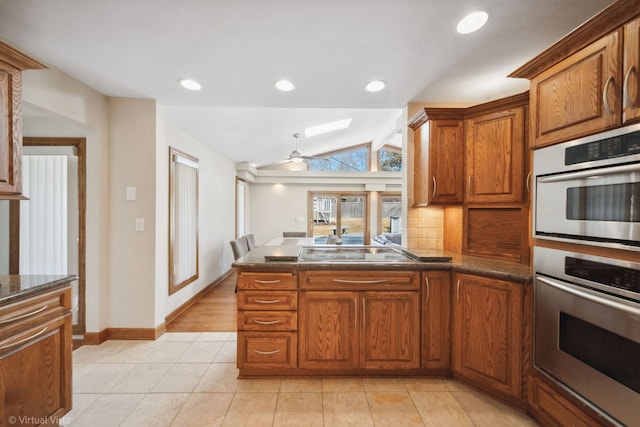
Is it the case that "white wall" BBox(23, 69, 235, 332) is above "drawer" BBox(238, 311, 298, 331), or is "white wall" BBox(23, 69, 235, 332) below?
above

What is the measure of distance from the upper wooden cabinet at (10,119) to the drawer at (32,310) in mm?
600

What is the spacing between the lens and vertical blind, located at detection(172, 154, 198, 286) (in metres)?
3.32

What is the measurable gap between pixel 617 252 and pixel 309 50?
194cm

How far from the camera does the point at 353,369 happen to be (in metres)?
2.03

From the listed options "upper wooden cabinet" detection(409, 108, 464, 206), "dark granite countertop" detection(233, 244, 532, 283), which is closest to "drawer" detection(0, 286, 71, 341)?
"dark granite countertop" detection(233, 244, 532, 283)

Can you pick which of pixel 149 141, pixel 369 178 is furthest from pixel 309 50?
pixel 369 178

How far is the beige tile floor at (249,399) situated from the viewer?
1.67 meters

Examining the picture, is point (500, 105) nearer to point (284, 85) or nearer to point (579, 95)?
point (579, 95)

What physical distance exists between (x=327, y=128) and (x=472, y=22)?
366 cm

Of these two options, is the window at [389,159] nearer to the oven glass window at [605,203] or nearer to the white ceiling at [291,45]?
the white ceiling at [291,45]

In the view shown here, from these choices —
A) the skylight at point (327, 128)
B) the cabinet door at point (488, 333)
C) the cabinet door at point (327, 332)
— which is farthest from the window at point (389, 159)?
the cabinet door at point (327, 332)

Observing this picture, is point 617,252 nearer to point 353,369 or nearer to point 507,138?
point 507,138

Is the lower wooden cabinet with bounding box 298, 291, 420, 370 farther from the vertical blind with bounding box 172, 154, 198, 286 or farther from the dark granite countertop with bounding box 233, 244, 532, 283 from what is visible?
the vertical blind with bounding box 172, 154, 198, 286

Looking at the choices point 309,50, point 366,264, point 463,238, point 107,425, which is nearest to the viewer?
point 107,425
